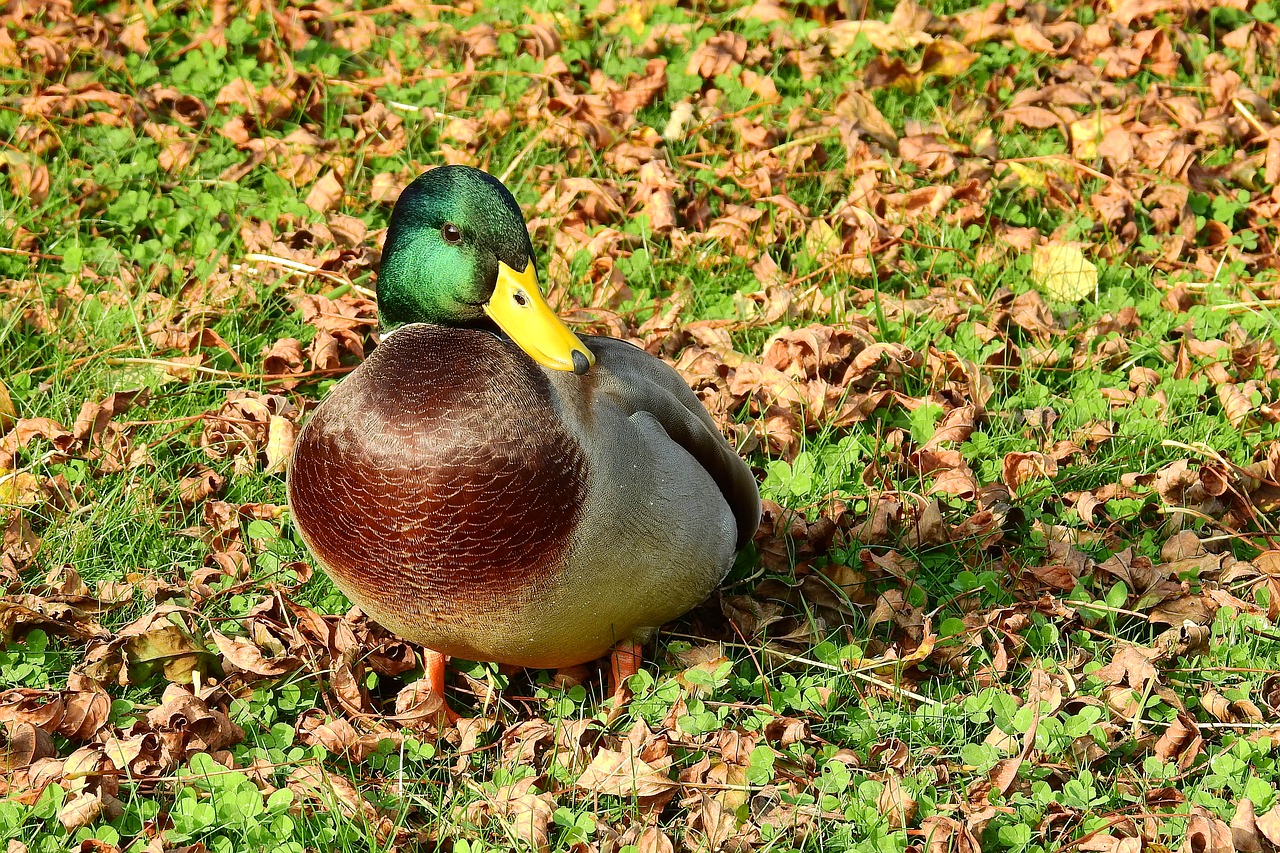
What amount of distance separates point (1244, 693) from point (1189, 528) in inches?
26.2

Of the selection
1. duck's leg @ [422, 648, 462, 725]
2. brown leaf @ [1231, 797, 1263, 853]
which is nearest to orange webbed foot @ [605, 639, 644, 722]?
duck's leg @ [422, 648, 462, 725]

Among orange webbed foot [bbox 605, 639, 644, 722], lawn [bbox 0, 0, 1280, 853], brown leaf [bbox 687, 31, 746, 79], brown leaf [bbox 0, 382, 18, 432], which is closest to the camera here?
lawn [bbox 0, 0, 1280, 853]

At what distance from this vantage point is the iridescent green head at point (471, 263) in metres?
2.69

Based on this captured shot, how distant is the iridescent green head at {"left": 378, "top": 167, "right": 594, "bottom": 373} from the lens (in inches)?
106

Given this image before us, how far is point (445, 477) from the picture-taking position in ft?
8.54

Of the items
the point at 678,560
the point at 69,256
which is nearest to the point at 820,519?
the point at 678,560

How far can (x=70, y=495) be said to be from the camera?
3.63 metres

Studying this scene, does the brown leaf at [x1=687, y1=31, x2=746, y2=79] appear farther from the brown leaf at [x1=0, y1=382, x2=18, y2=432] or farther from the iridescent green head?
the iridescent green head

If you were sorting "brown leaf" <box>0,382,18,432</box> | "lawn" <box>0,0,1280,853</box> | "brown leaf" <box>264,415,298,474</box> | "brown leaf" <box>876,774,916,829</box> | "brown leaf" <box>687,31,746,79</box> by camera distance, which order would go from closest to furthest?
"brown leaf" <box>876,774,916,829</box> → "lawn" <box>0,0,1280,853</box> → "brown leaf" <box>264,415,298,474</box> → "brown leaf" <box>0,382,18,432</box> → "brown leaf" <box>687,31,746,79</box>

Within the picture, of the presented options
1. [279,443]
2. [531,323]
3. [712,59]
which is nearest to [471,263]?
[531,323]

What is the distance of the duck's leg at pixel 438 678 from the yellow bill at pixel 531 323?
2.65 feet

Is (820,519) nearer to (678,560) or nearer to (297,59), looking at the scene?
(678,560)

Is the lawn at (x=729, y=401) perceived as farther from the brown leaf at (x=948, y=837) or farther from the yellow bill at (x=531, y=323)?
the yellow bill at (x=531, y=323)

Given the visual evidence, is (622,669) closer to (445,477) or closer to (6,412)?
(445,477)
